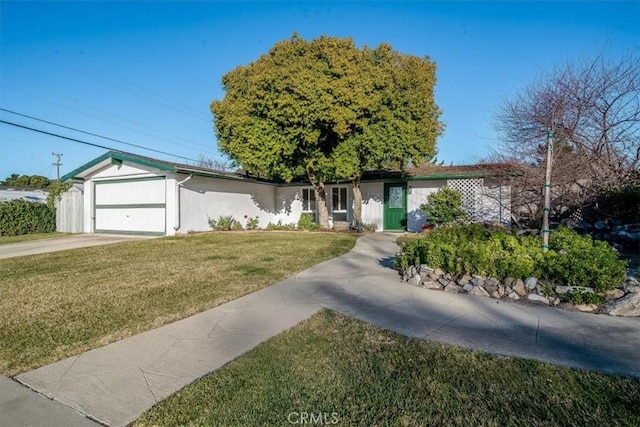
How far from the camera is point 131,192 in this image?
14531mm

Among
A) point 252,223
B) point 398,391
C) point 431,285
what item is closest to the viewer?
point 398,391

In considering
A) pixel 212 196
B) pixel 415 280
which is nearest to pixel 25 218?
pixel 212 196

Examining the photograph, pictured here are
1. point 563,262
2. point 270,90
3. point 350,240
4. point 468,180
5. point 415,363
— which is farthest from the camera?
point 468,180

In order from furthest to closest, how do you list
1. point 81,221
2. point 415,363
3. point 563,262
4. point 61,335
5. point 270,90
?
point 81,221 → point 270,90 → point 563,262 → point 61,335 → point 415,363

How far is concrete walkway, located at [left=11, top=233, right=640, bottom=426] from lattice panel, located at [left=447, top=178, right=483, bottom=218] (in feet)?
33.0

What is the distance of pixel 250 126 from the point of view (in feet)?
42.9

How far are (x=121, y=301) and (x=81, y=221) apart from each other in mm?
14102

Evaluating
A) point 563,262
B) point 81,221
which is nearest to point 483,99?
point 563,262

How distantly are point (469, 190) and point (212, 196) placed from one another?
35.5ft

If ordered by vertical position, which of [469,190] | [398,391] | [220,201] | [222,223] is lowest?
[398,391]

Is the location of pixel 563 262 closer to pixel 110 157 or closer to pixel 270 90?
pixel 270 90

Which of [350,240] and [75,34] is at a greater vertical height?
[75,34]

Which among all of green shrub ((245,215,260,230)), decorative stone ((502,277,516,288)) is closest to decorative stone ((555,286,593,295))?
decorative stone ((502,277,516,288))

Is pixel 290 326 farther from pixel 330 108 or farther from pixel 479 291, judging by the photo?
pixel 330 108
